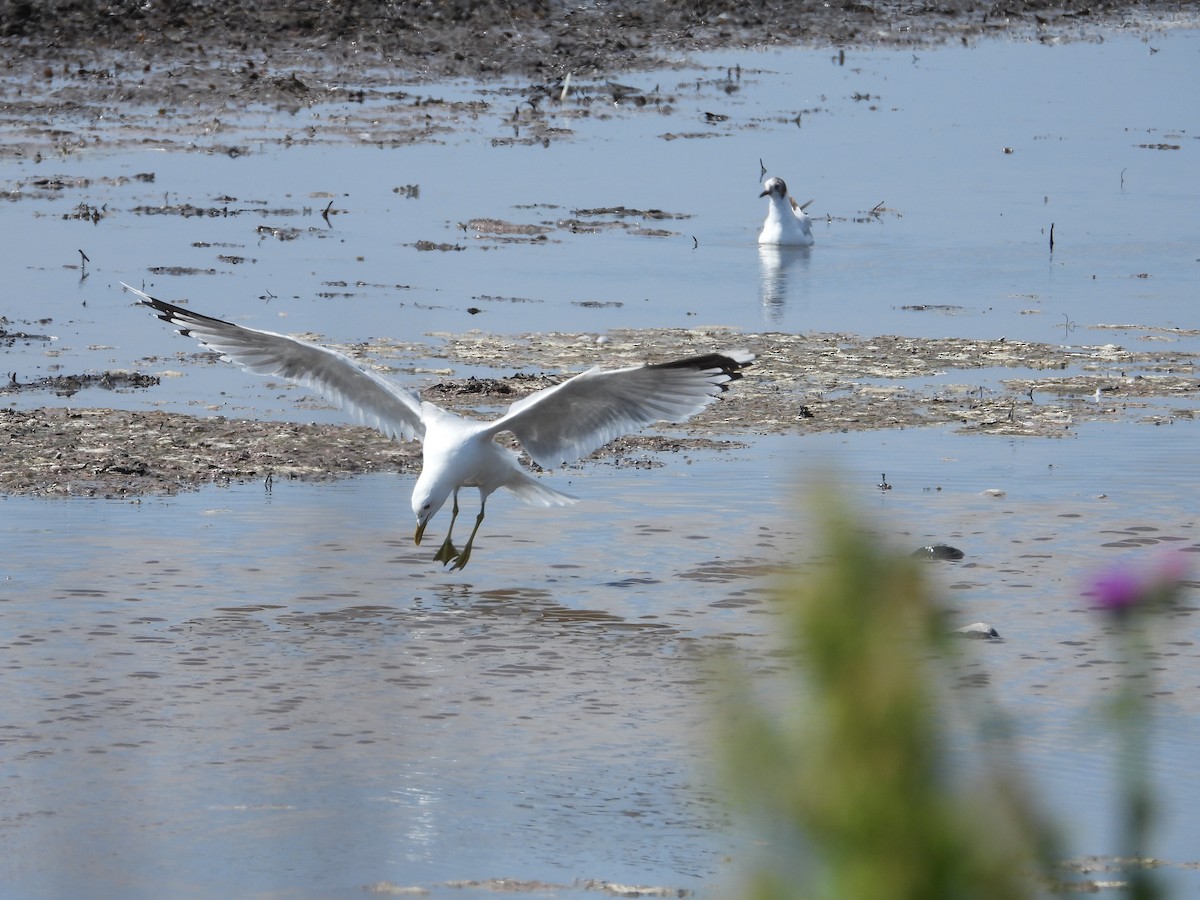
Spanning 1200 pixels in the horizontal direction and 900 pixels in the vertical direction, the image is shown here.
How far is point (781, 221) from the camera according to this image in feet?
56.4

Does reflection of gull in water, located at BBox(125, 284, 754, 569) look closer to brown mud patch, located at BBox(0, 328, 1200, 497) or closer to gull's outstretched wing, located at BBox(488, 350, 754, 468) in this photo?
gull's outstretched wing, located at BBox(488, 350, 754, 468)

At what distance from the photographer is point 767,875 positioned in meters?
1.50

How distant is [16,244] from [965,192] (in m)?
9.62

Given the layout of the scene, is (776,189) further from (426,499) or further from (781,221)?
(426,499)

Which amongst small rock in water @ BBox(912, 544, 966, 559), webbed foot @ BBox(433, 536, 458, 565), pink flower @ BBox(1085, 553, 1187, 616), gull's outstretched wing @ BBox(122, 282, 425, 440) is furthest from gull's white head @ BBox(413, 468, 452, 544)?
pink flower @ BBox(1085, 553, 1187, 616)

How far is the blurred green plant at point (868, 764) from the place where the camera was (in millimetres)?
1354

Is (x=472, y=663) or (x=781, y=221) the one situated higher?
(x=781, y=221)

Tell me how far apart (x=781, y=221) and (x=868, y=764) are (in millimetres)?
15999

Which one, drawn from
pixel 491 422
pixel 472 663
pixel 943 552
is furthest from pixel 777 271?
pixel 472 663

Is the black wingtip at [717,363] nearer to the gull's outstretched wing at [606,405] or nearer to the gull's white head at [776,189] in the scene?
the gull's outstretched wing at [606,405]

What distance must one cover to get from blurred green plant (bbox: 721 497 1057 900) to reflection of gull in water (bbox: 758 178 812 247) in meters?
15.8

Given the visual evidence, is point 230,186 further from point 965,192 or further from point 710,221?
point 965,192

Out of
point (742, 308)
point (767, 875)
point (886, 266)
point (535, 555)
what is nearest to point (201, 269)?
point (742, 308)

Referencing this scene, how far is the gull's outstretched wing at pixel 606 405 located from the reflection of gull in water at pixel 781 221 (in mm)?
8919
